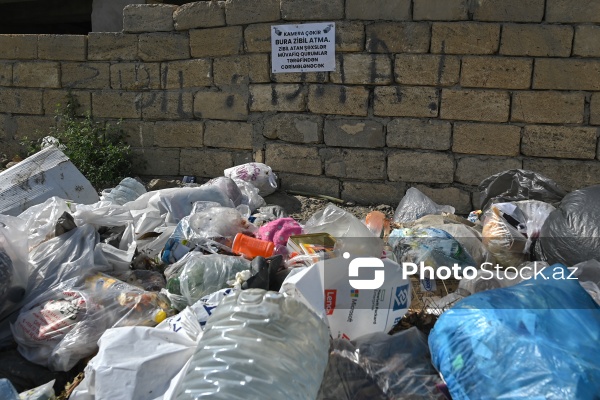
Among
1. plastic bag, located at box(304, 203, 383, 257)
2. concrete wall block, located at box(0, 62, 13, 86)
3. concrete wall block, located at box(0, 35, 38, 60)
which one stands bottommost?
plastic bag, located at box(304, 203, 383, 257)

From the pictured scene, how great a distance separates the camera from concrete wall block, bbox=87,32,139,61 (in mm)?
5820

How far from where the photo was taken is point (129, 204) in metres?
4.42

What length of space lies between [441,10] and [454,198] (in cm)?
144

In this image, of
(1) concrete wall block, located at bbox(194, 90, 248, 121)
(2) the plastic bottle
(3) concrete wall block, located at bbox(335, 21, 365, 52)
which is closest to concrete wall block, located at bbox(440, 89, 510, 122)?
(3) concrete wall block, located at bbox(335, 21, 365, 52)

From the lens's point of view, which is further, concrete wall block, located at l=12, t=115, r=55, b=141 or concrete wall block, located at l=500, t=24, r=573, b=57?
concrete wall block, located at l=12, t=115, r=55, b=141

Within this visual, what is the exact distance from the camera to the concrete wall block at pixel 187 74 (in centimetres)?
555

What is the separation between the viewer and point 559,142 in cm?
466

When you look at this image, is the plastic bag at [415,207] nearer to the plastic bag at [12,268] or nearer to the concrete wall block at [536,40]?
the concrete wall block at [536,40]

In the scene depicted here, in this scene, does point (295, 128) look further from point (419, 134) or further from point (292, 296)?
point (292, 296)

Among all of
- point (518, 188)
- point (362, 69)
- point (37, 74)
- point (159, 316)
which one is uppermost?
point (362, 69)

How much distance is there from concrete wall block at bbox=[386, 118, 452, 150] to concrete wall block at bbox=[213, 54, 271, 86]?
116cm

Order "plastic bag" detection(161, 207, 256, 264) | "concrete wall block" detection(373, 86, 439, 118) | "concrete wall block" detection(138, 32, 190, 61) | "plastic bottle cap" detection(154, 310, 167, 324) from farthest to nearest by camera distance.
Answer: "concrete wall block" detection(138, 32, 190, 61) → "concrete wall block" detection(373, 86, 439, 118) → "plastic bag" detection(161, 207, 256, 264) → "plastic bottle cap" detection(154, 310, 167, 324)

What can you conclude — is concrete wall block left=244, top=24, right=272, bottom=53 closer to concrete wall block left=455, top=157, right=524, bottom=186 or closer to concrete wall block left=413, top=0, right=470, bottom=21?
concrete wall block left=413, top=0, right=470, bottom=21

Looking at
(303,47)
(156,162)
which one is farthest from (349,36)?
(156,162)
